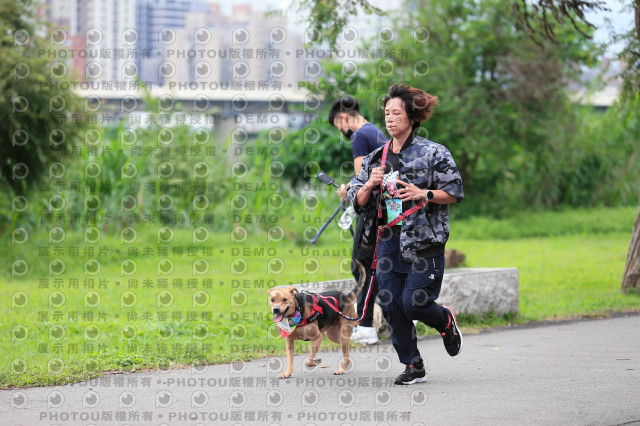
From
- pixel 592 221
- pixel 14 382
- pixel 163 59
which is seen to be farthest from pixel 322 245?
pixel 14 382

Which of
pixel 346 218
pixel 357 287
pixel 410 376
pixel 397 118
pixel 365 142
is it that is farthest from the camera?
pixel 365 142

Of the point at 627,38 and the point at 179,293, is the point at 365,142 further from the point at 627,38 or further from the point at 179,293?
the point at 627,38

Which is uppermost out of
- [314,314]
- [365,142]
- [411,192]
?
[411,192]

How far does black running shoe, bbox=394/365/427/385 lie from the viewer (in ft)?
20.5

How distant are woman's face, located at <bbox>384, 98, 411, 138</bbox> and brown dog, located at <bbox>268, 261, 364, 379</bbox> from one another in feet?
4.45

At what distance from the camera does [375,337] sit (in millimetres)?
8219

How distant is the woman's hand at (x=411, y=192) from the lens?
19.2 feet

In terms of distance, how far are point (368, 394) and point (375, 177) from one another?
1455 mm

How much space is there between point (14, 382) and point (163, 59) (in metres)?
9.23

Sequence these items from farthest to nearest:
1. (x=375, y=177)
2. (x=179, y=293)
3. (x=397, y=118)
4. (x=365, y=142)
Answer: (x=179, y=293) → (x=365, y=142) → (x=397, y=118) → (x=375, y=177)

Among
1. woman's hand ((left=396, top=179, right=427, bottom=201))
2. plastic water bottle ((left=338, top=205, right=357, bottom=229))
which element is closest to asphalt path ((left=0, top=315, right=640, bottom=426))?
plastic water bottle ((left=338, top=205, right=357, bottom=229))

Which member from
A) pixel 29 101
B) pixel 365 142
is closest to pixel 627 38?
pixel 365 142

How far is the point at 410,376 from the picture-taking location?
626 centimetres

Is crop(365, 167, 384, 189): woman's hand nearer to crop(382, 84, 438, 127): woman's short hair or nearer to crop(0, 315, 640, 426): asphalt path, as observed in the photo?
crop(382, 84, 438, 127): woman's short hair
